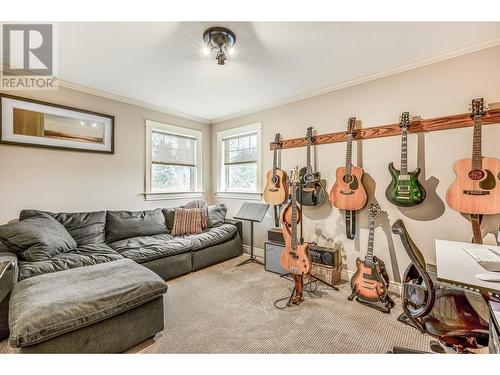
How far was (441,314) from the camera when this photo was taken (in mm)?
1303

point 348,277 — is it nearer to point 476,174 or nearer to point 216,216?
point 476,174

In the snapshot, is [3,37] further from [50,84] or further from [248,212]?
[248,212]

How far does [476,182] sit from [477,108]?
25.2 inches

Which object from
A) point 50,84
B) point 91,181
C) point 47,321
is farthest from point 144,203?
point 47,321

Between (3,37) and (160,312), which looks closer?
(160,312)

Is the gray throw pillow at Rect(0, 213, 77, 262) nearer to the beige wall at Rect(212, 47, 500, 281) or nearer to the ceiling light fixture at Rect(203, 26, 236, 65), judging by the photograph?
the ceiling light fixture at Rect(203, 26, 236, 65)

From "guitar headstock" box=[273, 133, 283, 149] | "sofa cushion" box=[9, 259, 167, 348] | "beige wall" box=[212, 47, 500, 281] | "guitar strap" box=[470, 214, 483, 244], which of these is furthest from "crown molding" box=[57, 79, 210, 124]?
"guitar strap" box=[470, 214, 483, 244]

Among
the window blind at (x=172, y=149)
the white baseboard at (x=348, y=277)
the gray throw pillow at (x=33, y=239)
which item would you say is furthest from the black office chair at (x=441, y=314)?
the window blind at (x=172, y=149)

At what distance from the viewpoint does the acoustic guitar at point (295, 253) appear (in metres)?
2.36

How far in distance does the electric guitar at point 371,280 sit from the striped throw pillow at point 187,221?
2.24 m

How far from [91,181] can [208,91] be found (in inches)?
78.9

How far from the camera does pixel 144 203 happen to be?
12.0ft

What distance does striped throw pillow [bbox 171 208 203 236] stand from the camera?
3.46 metres
